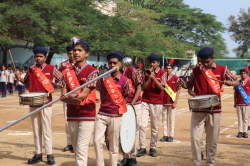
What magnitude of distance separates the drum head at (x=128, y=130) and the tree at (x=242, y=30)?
6238 centimetres

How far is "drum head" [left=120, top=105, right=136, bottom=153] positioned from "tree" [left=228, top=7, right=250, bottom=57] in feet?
205

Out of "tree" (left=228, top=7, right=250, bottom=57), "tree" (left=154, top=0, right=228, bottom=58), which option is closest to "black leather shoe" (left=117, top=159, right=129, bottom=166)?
"tree" (left=154, top=0, right=228, bottom=58)

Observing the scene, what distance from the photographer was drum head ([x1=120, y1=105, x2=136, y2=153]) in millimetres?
5918

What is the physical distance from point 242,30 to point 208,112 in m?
64.3

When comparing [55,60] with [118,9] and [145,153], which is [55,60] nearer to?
[118,9]

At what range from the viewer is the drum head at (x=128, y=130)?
5.92m

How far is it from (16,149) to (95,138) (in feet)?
11.6

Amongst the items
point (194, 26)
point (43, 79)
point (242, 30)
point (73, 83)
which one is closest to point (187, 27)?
point (194, 26)

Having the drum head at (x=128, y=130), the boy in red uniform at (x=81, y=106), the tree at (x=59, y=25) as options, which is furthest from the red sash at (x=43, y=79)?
the tree at (x=59, y=25)

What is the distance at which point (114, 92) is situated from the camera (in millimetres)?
5668

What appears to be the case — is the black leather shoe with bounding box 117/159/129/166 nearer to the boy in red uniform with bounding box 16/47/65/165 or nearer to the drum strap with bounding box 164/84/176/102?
the boy in red uniform with bounding box 16/47/65/165

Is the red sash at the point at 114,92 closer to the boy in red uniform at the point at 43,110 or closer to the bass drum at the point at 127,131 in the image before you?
the bass drum at the point at 127,131

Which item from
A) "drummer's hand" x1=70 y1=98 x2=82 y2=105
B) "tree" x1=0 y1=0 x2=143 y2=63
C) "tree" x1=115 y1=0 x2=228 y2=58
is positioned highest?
"tree" x1=115 y1=0 x2=228 y2=58

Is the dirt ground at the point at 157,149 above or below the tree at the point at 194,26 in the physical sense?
below
